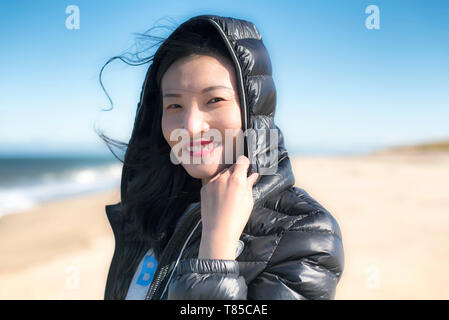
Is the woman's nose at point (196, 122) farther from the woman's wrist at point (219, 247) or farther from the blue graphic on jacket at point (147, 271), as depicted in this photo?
the blue graphic on jacket at point (147, 271)

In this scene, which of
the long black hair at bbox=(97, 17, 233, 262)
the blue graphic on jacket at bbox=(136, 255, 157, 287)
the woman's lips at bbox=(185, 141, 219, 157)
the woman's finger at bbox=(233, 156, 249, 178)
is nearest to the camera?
the woman's finger at bbox=(233, 156, 249, 178)

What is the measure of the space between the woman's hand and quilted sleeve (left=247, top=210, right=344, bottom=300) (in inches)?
6.7

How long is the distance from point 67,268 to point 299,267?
649cm

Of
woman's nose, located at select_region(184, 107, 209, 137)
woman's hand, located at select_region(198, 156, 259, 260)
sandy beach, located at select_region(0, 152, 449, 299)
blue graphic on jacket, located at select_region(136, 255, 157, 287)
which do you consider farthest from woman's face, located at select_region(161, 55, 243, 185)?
sandy beach, located at select_region(0, 152, 449, 299)

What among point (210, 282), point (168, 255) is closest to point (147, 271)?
point (168, 255)

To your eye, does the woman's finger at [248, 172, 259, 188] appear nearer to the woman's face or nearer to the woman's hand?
the woman's hand

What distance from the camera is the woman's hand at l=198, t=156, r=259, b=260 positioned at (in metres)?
1.41

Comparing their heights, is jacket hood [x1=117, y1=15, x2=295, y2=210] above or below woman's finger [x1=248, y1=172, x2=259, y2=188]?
above

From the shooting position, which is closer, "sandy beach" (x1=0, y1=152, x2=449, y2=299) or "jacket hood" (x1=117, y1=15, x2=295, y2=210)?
"jacket hood" (x1=117, y1=15, x2=295, y2=210)

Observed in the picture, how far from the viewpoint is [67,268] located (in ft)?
22.6

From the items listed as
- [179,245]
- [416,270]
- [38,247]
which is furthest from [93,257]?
[179,245]

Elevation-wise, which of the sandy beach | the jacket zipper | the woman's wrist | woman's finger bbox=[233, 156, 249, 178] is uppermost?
woman's finger bbox=[233, 156, 249, 178]

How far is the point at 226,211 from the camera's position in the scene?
1453 mm

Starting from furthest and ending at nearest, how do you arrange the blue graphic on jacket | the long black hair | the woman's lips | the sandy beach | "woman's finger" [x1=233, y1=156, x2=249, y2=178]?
the sandy beach → the long black hair → the blue graphic on jacket → the woman's lips → "woman's finger" [x1=233, y1=156, x2=249, y2=178]
